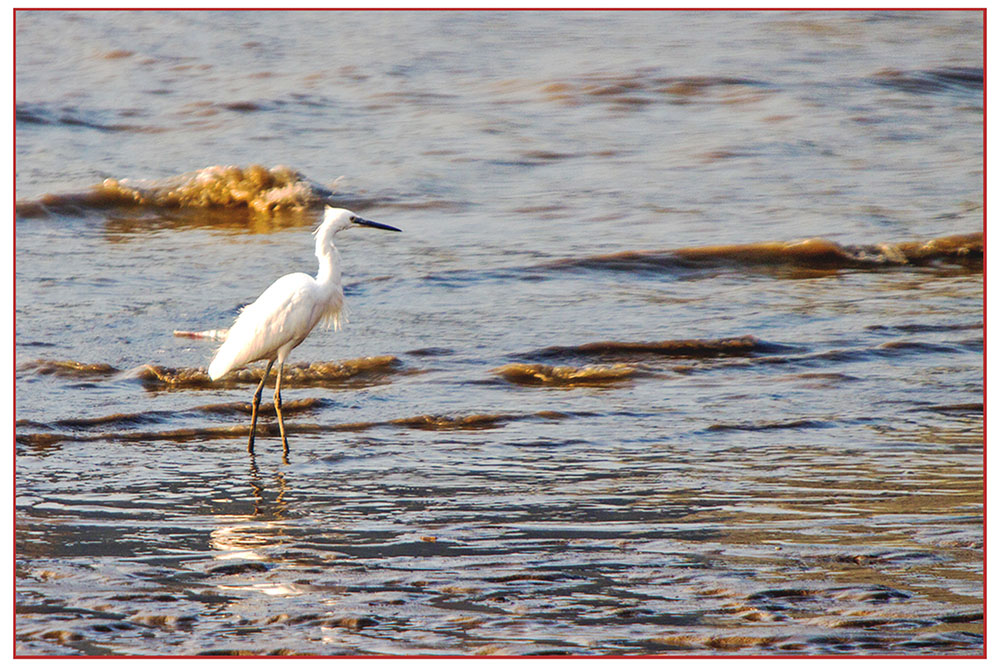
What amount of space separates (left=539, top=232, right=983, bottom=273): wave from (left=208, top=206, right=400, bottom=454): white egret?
2730mm

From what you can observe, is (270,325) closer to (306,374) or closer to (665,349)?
(306,374)

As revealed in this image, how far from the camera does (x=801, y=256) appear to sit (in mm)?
8992

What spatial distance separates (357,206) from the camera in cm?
1097

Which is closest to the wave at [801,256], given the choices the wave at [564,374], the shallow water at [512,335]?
Result: the shallow water at [512,335]

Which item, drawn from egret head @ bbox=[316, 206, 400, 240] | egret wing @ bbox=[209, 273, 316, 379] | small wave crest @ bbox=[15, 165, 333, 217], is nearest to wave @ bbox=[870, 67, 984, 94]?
small wave crest @ bbox=[15, 165, 333, 217]

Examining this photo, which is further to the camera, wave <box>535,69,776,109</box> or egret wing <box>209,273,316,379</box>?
wave <box>535,69,776,109</box>

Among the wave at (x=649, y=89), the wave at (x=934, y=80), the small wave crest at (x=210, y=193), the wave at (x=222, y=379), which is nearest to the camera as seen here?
the wave at (x=222, y=379)

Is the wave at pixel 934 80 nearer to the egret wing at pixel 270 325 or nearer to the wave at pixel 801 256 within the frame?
the wave at pixel 801 256

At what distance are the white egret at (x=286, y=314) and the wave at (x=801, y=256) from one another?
107 inches

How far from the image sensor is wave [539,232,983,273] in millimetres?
8797

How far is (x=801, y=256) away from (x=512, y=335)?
2877 millimetres

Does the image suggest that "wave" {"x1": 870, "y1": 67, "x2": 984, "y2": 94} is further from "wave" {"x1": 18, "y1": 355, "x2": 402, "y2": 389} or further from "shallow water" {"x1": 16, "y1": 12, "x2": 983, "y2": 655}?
"wave" {"x1": 18, "y1": 355, "x2": 402, "y2": 389}

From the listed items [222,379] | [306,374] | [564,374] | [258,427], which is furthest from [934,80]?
[258,427]

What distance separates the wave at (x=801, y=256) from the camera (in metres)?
8.80
